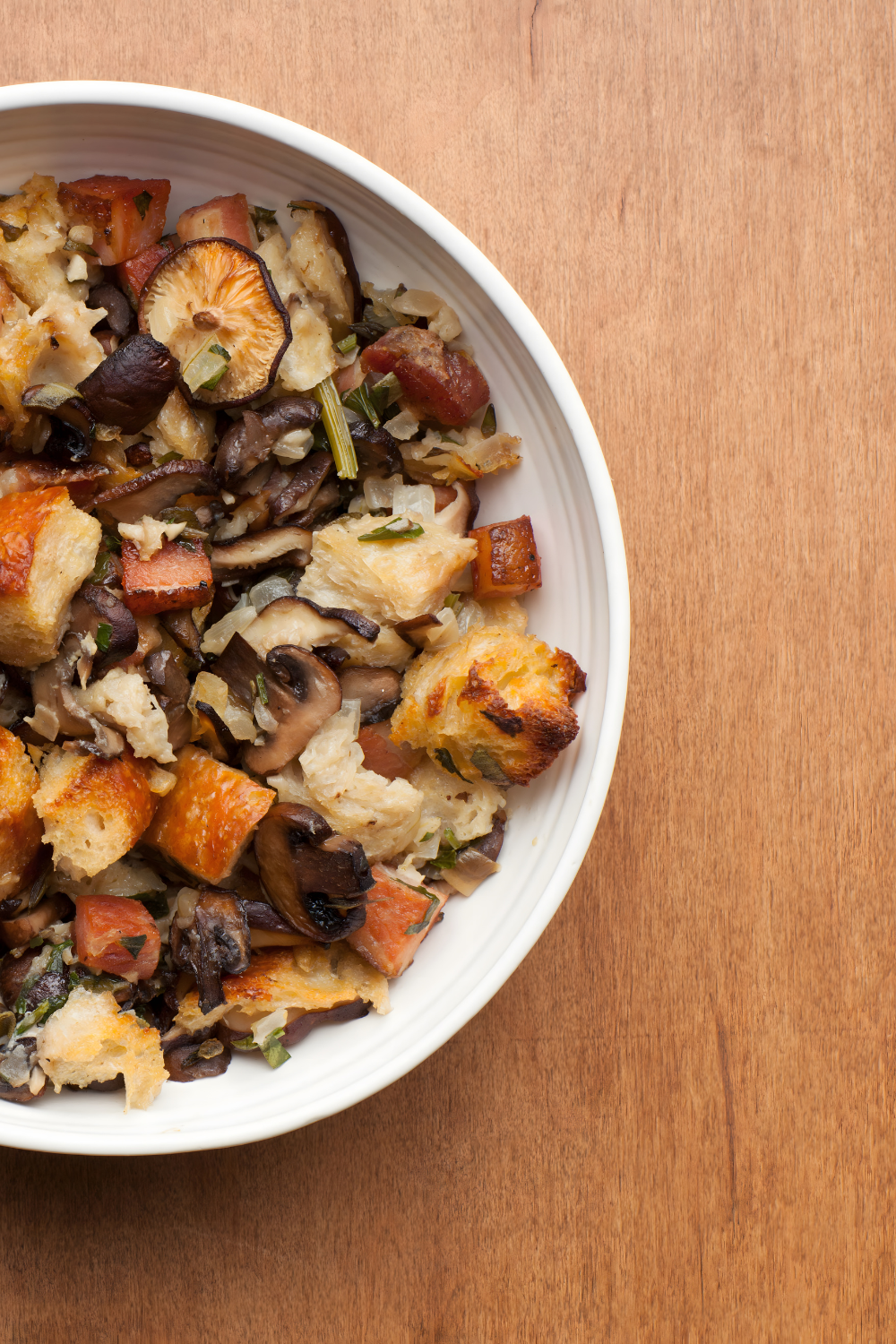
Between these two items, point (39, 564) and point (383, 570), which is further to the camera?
point (383, 570)

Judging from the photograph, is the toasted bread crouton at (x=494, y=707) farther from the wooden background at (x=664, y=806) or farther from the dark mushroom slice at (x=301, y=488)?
the wooden background at (x=664, y=806)

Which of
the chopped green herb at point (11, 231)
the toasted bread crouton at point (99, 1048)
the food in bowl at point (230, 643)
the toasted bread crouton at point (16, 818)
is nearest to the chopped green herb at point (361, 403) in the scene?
the food in bowl at point (230, 643)

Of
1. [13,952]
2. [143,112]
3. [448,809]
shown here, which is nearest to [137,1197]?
[13,952]

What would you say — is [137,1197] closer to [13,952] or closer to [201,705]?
[13,952]

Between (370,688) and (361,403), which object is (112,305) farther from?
(370,688)

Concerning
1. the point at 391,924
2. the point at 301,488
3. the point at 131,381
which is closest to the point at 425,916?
the point at 391,924

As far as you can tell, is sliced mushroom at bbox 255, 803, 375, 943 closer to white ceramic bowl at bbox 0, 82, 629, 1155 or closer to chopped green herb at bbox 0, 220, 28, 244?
white ceramic bowl at bbox 0, 82, 629, 1155
